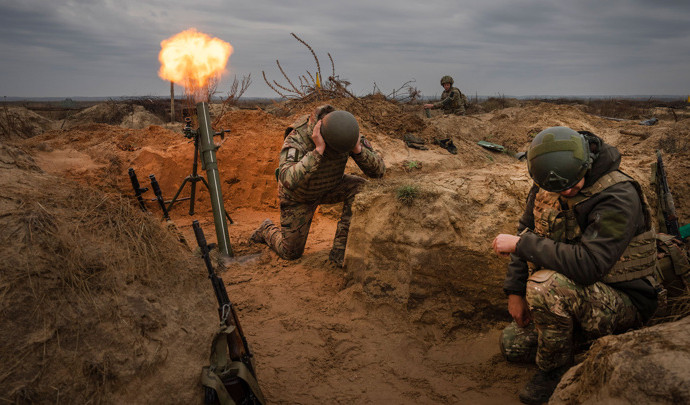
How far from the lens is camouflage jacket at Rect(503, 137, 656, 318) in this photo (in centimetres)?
237

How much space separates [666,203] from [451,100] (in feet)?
35.4

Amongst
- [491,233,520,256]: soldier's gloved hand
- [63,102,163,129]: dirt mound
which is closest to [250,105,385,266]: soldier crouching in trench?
[491,233,520,256]: soldier's gloved hand

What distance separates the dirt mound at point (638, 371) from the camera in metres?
1.57

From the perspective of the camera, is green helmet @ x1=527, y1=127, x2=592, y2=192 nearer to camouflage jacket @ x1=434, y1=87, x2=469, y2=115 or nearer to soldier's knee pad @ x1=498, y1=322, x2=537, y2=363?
soldier's knee pad @ x1=498, y1=322, x2=537, y2=363

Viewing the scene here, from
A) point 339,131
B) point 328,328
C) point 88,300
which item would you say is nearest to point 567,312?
point 328,328

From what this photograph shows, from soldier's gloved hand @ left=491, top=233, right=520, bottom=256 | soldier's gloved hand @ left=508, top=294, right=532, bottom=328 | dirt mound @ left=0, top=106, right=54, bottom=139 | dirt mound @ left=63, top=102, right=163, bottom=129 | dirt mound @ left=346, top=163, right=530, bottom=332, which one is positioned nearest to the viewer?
soldier's gloved hand @ left=491, top=233, right=520, bottom=256

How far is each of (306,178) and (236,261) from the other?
1.68 m

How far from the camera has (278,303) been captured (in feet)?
13.6

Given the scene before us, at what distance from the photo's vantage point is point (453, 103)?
13781 mm

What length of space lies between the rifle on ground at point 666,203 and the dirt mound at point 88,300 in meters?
3.56

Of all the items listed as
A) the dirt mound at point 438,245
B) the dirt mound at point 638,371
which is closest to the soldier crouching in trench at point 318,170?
the dirt mound at point 438,245

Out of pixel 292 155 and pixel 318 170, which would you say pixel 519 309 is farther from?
pixel 292 155

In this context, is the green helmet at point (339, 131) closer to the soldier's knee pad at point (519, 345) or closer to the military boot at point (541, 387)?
the soldier's knee pad at point (519, 345)

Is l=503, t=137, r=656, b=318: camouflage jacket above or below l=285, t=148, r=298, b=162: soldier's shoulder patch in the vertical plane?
below
